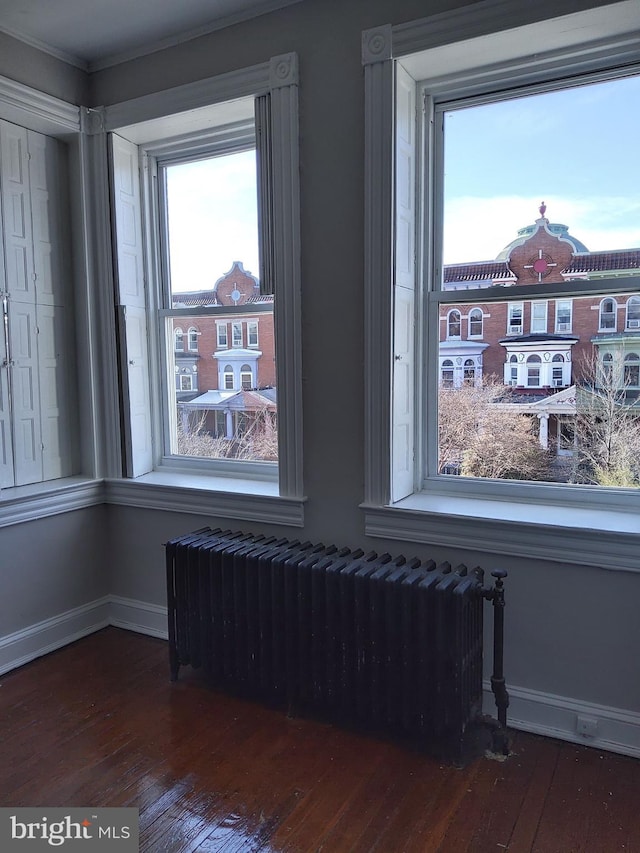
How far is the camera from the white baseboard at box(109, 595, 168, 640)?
3199 mm

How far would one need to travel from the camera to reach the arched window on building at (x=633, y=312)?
7.54 feet

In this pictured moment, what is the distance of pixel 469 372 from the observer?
263cm

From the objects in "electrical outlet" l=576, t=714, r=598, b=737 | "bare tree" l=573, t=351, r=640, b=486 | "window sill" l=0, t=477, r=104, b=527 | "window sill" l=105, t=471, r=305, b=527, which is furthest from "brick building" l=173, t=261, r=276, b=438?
"electrical outlet" l=576, t=714, r=598, b=737

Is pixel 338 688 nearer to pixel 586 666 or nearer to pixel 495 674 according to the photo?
pixel 495 674

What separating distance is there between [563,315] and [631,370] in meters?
0.34

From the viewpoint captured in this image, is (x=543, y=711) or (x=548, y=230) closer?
(x=543, y=711)

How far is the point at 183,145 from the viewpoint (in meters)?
3.20

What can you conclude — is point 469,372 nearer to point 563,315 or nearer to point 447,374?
point 447,374

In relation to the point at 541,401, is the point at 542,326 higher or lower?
higher

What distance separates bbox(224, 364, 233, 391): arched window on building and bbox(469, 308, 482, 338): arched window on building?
49.5 inches

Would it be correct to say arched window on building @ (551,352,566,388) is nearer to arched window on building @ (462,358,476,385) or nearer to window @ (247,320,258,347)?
arched window on building @ (462,358,476,385)

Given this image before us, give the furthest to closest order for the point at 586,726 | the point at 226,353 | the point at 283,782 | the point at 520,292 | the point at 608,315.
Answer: the point at 226,353, the point at 520,292, the point at 608,315, the point at 586,726, the point at 283,782

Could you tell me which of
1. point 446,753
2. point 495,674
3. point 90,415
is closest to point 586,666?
point 495,674

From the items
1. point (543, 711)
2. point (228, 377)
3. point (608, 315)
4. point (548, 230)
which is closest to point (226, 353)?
point (228, 377)
